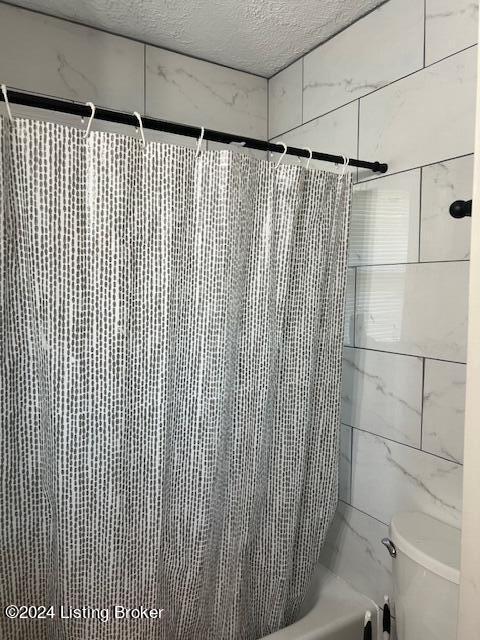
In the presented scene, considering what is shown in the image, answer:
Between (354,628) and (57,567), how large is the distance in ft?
3.38

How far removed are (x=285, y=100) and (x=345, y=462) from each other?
1.57 metres

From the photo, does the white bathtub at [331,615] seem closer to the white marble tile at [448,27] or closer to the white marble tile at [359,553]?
the white marble tile at [359,553]

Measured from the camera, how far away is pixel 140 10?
5.32 ft

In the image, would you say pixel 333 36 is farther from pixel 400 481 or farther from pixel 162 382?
pixel 400 481

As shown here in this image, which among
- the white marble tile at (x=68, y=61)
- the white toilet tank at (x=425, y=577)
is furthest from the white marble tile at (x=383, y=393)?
the white marble tile at (x=68, y=61)

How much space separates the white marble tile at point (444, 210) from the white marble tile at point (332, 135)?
0.37m

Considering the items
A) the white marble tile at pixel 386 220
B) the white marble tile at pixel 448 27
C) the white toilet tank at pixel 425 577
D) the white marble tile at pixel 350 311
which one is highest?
the white marble tile at pixel 448 27

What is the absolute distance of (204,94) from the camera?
1.97 metres

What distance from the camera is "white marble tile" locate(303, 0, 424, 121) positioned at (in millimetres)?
1463

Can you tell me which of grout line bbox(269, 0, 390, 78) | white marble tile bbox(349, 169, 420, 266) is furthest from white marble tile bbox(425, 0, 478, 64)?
white marble tile bbox(349, 169, 420, 266)

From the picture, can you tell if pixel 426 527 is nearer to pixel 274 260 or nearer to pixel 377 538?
pixel 377 538

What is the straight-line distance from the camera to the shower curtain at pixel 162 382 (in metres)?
1.12

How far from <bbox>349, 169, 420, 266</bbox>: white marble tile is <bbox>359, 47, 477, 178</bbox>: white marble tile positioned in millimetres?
55

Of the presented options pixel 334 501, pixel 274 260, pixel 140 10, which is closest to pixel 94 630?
pixel 334 501
